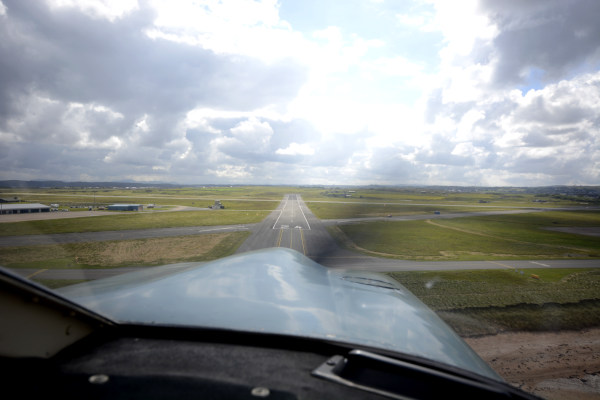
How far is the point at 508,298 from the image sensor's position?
13922mm

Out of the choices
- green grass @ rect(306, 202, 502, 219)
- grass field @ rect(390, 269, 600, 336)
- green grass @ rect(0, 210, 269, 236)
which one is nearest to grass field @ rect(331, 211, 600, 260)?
grass field @ rect(390, 269, 600, 336)

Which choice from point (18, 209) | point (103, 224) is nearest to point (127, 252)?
point (18, 209)

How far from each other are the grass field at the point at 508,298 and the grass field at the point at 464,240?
19.0ft

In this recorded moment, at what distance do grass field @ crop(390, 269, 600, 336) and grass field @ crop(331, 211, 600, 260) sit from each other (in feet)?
19.0

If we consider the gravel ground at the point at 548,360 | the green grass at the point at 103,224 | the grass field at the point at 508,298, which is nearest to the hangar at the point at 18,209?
the green grass at the point at 103,224

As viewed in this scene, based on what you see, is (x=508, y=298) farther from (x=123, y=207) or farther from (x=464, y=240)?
(x=123, y=207)

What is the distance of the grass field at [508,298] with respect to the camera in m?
11.3

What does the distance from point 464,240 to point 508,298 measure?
64.9 ft

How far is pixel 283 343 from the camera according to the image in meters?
2.21

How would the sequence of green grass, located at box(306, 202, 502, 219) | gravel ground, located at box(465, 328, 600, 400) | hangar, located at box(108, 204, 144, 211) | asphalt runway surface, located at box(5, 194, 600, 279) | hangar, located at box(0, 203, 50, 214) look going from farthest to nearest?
green grass, located at box(306, 202, 502, 219) < hangar, located at box(108, 204, 144, 211) < asphalt runway surface, located at box(5, 194, 600, 279) < hangar, located at box(0, 203, 50, 214) < gravel ground, located at box(465, 328, 600, 400)

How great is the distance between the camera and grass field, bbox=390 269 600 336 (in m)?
11.3

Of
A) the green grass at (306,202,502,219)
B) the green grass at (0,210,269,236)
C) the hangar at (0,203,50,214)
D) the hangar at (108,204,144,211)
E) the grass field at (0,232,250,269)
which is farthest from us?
the green grass at (306,202,502,219)

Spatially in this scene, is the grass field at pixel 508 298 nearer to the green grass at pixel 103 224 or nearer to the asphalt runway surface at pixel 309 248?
the asphalt runway surface at pixel 309 248

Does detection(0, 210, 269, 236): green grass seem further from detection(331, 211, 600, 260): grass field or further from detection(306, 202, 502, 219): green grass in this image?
detection(331, 211, 600, 260): grass field
